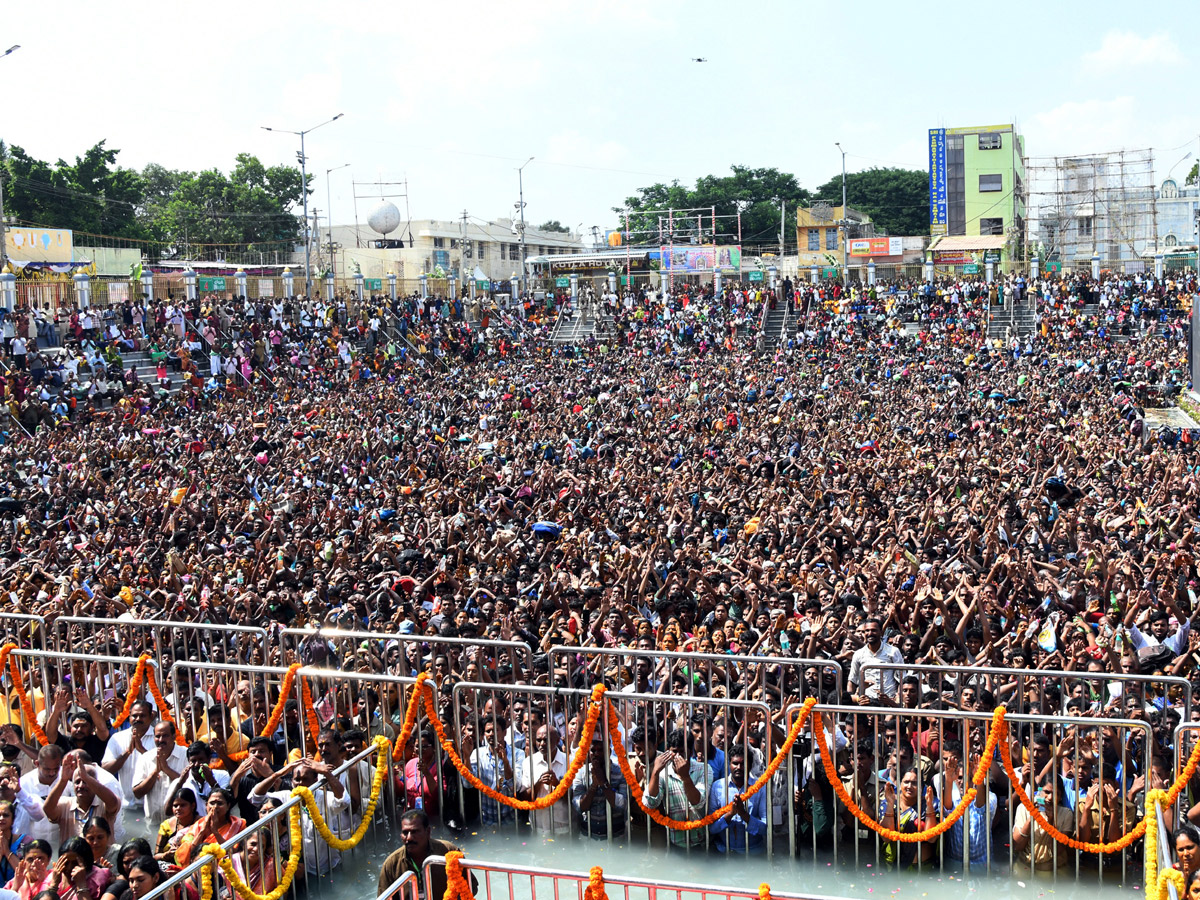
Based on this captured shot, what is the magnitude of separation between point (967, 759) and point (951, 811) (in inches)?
11.1

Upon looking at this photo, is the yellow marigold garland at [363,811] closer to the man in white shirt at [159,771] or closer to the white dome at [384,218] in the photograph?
the man in white shirt at [159,771]

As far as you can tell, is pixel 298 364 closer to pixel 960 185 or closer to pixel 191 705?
pixel 191 705

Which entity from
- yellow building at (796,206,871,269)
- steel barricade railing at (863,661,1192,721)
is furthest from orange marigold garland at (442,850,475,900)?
yellow building at (796,206,871,269)

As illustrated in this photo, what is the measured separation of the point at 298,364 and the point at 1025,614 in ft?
75.3

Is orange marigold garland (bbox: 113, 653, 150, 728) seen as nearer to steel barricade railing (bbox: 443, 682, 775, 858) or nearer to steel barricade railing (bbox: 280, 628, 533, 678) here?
steel barricade railing (bbox: 280, 628, 533, 678)

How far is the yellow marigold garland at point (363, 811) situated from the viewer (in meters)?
5.81

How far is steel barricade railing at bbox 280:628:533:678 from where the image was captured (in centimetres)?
734

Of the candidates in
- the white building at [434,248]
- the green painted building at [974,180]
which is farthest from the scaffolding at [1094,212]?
the white building at [434,248]

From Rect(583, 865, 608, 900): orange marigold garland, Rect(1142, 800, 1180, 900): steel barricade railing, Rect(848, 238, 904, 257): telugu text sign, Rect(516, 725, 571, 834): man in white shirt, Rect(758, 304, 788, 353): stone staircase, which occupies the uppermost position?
Rect(848, 238, 904, 257): telugu text sign

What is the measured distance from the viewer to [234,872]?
5199mm

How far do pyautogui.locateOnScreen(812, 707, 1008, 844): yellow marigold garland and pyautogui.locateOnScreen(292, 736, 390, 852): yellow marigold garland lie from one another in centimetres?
239

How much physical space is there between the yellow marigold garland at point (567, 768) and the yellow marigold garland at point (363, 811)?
31 cm

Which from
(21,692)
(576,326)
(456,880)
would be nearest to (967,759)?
(456,880)

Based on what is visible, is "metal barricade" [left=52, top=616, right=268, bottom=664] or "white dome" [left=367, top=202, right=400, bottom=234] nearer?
"metal barricade" [left=52, top=616, right=268, bottom=664]
